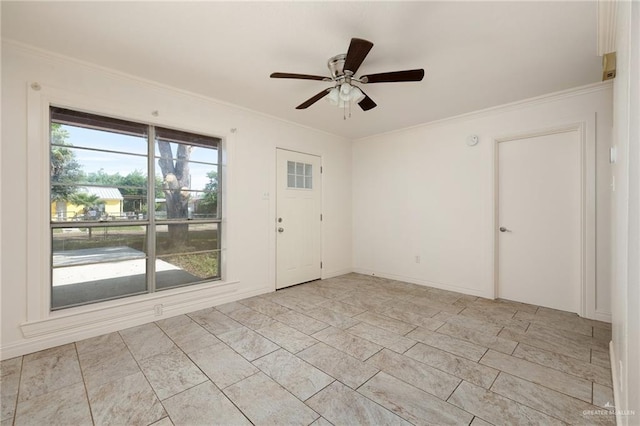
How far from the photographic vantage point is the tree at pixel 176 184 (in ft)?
10.7

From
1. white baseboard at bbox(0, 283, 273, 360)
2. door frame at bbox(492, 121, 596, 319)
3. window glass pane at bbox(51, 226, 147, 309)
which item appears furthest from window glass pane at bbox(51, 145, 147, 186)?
door frame at bbox(492, 121, 596, 319)

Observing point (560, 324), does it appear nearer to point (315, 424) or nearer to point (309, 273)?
point (315, 424)

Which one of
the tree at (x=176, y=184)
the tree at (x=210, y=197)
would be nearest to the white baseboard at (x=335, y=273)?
the tree at (x=210, y=197)

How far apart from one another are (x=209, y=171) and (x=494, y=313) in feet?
13.0

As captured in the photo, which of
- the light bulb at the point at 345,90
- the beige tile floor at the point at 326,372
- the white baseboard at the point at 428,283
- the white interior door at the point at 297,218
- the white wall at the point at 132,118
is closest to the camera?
the beige tile floor at the point at 326,372

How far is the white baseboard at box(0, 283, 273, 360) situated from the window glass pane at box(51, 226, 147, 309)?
0.20 m

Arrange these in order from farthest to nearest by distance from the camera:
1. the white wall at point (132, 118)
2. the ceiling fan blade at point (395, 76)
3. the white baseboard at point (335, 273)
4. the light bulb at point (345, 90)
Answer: the white baseboard at point (335, 273), the light bulb at point (345, 90), the white wall at point (132, 118), the ceiling fan blade at point (395, 76)

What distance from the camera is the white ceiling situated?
1.94 meters

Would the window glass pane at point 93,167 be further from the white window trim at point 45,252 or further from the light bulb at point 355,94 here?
the light bulb at point 355,94

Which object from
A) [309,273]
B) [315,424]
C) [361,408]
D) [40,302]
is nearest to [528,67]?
[361,408]

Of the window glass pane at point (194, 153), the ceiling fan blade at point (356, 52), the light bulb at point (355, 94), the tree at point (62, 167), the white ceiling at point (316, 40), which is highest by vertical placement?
the white ceiling at point (316, 40)

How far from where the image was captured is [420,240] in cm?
450

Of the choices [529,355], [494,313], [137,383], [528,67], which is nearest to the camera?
[137,383]

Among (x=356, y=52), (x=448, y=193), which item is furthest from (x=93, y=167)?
(x=448, y=193)
